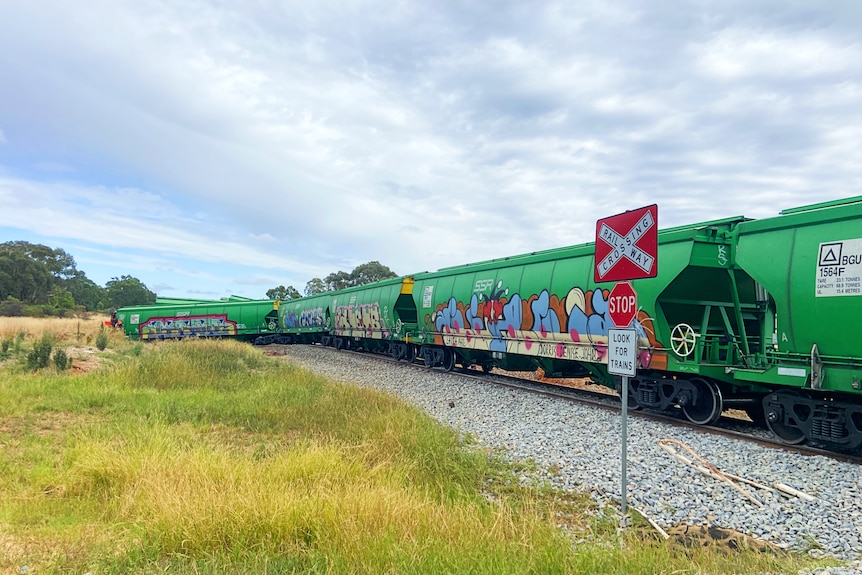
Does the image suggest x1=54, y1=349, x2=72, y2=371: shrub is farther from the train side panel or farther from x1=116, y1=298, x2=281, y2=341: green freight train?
x1=116, y1=298, x2=281, y2=341: green freight train

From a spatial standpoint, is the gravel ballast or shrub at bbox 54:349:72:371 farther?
shrub at bbox 54:349:72:371

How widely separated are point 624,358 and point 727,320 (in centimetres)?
532

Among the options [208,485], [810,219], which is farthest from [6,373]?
[810,219]

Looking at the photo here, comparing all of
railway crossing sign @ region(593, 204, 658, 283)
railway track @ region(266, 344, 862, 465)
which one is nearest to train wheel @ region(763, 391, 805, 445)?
railway track @ region(266, 344, 862, 465)

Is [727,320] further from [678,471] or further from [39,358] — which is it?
[39,358]

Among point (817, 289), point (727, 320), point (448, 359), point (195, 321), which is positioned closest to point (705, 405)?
point (727, 320)

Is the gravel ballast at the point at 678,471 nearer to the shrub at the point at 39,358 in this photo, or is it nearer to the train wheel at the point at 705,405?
the train wheel at the point at 705,405

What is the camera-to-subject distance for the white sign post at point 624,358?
5.35 metres

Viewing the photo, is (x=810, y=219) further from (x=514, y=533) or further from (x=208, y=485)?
(x=208, y=485)

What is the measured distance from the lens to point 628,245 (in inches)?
219

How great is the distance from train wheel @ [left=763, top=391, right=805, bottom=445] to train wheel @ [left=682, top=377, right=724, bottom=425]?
0.89 meters

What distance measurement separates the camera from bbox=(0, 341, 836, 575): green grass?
3.90 metres

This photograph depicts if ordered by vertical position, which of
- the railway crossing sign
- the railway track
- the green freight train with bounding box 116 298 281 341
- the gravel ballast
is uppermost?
the railway crossing sign

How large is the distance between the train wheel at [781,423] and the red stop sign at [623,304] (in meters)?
4.42
